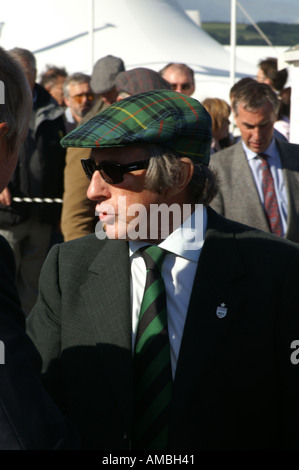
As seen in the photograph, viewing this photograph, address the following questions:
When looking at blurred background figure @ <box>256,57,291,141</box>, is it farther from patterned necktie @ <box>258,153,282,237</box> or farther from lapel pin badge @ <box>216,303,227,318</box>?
lapel pin badge @ <box>216,303,227,318</box>

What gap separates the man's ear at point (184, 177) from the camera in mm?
2417

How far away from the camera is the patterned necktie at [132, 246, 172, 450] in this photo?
85.3 inches

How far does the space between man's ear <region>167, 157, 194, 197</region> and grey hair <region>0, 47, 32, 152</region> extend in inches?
30.1

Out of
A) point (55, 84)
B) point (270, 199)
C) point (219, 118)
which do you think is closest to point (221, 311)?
point (270, 199)

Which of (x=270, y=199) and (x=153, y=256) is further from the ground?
(x=270, y=199)

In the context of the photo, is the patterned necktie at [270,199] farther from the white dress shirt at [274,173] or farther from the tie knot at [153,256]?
the tie knot at [153,256]

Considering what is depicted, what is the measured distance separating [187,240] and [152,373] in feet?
1.48

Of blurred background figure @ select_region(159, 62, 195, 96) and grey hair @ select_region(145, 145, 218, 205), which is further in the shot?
blurred background figure @ select_region(159, 62, 195, 96)

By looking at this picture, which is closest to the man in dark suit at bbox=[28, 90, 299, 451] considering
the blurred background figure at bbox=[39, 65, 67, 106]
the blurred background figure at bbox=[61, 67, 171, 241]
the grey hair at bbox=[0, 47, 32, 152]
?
the grey hair at bbox=[0, 47, 32, 152]

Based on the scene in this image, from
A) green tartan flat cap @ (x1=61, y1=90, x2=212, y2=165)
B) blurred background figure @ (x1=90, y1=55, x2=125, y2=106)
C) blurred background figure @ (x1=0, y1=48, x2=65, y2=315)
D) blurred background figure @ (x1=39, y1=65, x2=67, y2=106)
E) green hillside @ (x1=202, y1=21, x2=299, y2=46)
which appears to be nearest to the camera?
green tartan flat cap @ (x1=61, y1=90, x2=212, y2=165)

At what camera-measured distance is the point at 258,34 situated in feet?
146

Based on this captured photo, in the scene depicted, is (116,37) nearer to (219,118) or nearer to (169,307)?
(219,118)
